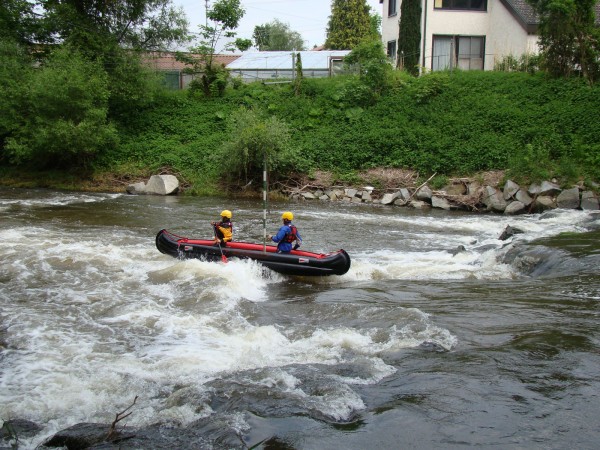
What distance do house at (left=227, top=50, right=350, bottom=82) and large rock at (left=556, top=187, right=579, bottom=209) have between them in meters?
15.0

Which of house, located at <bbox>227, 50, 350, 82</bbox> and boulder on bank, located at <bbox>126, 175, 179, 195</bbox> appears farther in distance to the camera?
house, located at <bbox>227, 50, 350, 82</bbox>

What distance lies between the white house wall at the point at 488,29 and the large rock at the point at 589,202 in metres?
10.3

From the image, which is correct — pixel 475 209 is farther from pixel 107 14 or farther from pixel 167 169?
pixel 107 14

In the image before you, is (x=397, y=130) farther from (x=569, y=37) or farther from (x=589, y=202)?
(x=589, y=202)

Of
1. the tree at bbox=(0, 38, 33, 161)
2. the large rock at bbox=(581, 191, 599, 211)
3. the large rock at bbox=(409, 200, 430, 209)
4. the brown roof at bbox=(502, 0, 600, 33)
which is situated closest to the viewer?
the large rock at bbox=(581, 191, 599, 211)

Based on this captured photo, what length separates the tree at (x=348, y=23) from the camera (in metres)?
46.8

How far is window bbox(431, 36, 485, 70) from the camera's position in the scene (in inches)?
1048

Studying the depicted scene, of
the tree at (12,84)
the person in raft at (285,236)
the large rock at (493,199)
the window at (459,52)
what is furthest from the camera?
the window at (459,52)

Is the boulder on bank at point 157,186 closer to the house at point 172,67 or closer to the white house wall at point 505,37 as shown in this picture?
the house at point 172,67

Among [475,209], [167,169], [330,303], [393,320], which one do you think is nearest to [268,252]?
[330,303]

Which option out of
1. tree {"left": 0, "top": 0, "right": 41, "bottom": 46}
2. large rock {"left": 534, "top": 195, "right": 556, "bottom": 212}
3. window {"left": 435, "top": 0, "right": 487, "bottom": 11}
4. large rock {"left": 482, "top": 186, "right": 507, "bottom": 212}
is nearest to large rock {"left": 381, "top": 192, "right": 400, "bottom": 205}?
large rock {"left": 482, "top": 186, "right": 507, "bottom": 212}

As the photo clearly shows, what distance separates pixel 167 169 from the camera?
22906 millimetres

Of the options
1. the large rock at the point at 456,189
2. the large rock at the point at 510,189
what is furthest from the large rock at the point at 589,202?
the large rock at the point at 456,189

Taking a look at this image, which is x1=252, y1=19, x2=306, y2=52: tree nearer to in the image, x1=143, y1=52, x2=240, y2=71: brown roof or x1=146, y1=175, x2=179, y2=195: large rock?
x1=143, y1=52, x2=240, y2=71: brown roof
